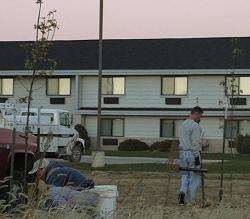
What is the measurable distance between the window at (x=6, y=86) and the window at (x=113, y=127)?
6057mm

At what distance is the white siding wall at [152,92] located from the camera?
125ft

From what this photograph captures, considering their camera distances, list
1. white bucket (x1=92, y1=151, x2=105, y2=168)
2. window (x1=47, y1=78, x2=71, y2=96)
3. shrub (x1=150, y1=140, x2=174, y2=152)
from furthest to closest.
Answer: window (x1=47, y1=78, x2=71, y2=96)
shrub (x1=150, y1=140, x2=174, y2=152)
white bucket (x1=92, y1=151, x2=105, y2=168)

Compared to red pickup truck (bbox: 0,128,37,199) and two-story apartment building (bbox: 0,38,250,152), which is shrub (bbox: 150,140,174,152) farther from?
red pickup truck (bbox: 0,128,37,199)

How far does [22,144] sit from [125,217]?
355cm

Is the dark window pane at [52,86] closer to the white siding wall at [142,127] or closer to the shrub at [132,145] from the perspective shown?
the white siding wall at [142,127]

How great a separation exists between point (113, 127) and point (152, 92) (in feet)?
10.2

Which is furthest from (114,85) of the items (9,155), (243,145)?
(9,155)

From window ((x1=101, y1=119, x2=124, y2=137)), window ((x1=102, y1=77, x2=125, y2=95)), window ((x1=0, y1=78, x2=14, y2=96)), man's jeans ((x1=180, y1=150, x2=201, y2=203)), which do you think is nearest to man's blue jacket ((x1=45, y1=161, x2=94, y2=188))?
man's jeans ((x1=180, y1=150, x2=201, y2=203))

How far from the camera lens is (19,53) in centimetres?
4203

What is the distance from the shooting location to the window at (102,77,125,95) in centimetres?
3934

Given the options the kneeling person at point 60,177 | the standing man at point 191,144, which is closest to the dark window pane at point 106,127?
the standing man at point 191,144

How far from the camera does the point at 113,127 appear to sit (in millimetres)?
39500

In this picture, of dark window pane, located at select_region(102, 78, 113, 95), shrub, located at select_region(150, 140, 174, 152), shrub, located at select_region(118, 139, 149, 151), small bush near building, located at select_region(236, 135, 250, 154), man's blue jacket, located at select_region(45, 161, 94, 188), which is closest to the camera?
man's blue jacket, located at select_region(45, 161, 94, 188)

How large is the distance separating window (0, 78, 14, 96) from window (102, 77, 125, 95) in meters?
5.81
